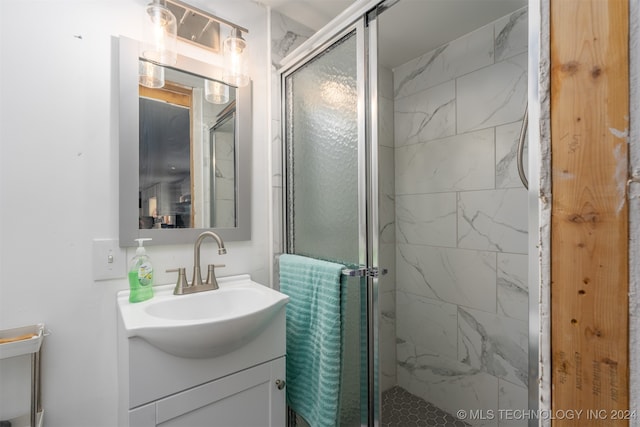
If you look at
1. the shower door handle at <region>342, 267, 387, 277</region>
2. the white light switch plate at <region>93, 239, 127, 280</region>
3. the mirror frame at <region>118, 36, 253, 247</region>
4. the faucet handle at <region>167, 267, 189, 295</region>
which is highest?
the mirror frame at <region>118, 36, 253, 247</region>

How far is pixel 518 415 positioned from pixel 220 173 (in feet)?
6.49

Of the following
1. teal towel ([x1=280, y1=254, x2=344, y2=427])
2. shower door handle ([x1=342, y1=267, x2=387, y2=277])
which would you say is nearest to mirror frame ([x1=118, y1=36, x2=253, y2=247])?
teal towel ([x1=280, y1=254, x2=344, y2=427])

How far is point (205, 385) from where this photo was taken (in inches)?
37.1

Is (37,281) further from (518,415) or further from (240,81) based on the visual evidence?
(518,415)

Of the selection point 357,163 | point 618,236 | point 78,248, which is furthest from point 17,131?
point 618,236

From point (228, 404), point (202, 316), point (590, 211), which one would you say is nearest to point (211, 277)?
point (202, 316)

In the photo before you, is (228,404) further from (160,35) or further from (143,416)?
(160,35)

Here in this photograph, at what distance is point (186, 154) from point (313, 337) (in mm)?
950

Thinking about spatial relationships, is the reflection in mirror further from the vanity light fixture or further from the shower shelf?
the shower shelf

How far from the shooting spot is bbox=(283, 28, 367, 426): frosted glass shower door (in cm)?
113

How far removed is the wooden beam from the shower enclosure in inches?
23.8

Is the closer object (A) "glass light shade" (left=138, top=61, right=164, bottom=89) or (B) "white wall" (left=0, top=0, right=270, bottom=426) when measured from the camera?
(B) "white wall" (left=0, top=0, right=270, bottom=426)

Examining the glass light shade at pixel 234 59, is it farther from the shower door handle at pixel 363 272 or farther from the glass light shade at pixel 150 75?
the shower door handle at pixel 363 272

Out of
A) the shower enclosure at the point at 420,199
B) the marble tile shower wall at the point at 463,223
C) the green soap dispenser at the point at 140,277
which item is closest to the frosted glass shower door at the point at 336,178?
the shower enclosure at the point at 420,199
